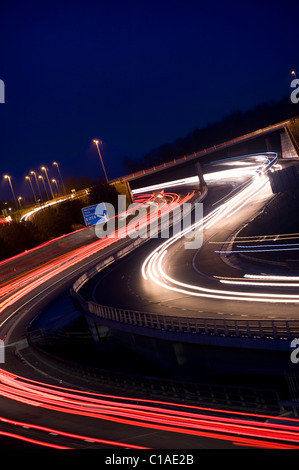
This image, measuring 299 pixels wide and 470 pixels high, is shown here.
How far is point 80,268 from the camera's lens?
2297 inches

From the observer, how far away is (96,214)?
65.8 meters

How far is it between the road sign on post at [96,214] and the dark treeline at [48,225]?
15.7 meters

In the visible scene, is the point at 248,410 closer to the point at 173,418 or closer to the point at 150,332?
the point at 173,418

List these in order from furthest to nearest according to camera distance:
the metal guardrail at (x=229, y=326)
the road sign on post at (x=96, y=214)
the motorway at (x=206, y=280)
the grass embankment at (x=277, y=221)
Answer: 1. the road sign on post at (x=96, y=214)
2. the grass embankment at (x=277, y=221)
3. the motorway at (x=206, y=280)
4. the metal guardrail at (x=229, y=326)

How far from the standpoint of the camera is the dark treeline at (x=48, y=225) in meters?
76.2

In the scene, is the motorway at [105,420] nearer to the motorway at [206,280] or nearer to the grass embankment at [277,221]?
the motorway at [206,280]

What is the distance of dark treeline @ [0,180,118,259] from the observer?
76.2 metres

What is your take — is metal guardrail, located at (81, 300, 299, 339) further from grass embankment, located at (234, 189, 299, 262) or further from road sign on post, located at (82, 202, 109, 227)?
road sign on post, located at (82, 202, 109, 227)

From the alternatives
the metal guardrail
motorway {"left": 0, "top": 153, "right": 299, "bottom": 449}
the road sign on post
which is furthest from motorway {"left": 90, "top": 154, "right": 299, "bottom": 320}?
the road sign on post

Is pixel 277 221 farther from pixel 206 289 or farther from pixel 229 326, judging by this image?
pixel 229 326

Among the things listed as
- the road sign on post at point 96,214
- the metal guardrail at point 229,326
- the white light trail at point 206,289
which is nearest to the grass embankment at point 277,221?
the white light trail at point 206,289

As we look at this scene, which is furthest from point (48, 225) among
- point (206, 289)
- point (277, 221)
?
Result: point (206, 289)

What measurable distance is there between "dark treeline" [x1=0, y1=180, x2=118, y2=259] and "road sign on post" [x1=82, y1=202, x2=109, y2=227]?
51.7 ft
